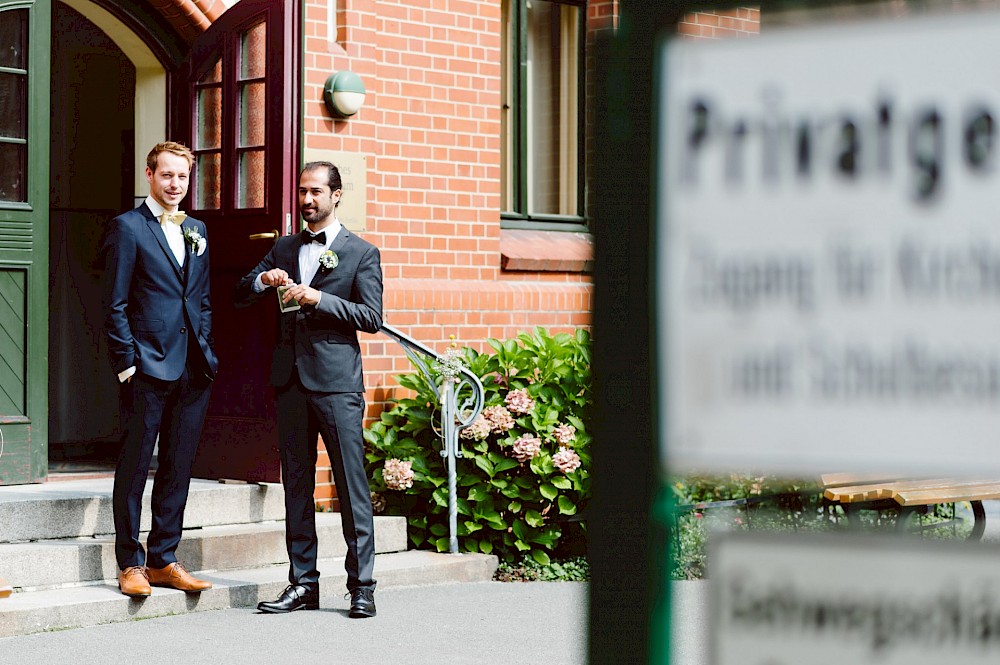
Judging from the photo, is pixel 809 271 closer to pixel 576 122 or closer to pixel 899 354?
pixel 899 354

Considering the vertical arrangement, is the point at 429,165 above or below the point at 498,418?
above

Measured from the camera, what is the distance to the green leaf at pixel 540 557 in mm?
8117

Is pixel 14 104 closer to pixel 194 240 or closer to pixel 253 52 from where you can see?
pixel 253 52

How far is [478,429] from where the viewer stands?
8.12 m

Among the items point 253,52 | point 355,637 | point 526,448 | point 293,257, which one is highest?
point 253,52

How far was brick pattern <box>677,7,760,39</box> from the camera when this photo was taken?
60.2 inches

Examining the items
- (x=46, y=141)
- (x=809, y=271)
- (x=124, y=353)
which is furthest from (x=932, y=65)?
(x=46, y=141)

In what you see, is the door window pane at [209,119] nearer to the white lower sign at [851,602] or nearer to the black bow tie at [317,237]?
the black bow tie at [317,237]

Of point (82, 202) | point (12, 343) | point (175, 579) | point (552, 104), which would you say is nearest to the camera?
point (175, 579)

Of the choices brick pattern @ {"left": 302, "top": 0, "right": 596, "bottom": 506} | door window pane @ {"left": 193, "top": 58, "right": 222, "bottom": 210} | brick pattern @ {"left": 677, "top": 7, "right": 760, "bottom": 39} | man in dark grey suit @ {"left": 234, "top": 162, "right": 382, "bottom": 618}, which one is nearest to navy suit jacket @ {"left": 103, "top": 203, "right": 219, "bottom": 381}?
man in dark grey suit @ {"left": 234, "top": 162, "right": 382, "bottom": 618}

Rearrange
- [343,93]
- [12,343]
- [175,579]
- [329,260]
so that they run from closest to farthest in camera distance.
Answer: [329,260], [175,579], [12,343], [343,93]

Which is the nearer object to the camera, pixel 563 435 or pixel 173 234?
pixel 173 234

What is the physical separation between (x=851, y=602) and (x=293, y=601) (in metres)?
5.61

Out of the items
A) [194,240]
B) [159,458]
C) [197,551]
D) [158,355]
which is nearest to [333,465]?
[159,458]
